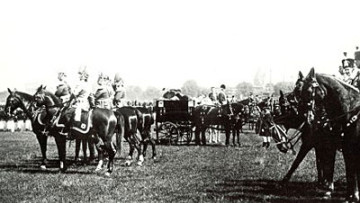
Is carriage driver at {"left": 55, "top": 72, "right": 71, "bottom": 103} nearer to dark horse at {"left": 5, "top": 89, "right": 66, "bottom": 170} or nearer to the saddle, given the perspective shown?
dark horse at {"left": 5, "top": 89, "right": 66, "bottom": 170}

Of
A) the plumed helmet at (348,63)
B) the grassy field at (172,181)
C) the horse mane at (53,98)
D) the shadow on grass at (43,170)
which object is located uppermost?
the plumed helmet at (348,63)

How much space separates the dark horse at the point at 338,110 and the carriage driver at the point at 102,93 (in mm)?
7344

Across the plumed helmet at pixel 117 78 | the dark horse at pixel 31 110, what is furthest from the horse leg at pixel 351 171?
the plumed helmet at pixel 117 78

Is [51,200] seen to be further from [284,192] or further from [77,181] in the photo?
[284,192]

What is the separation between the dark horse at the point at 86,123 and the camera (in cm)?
1236

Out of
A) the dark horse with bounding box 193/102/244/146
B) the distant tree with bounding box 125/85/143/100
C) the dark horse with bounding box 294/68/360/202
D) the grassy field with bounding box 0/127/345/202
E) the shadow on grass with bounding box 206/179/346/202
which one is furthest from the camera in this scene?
the distant tree with bounding box 125/85/143/100

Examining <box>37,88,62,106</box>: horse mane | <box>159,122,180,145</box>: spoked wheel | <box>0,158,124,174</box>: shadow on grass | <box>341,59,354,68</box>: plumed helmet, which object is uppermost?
<box>341,59,354,68</box>: plumed helmet

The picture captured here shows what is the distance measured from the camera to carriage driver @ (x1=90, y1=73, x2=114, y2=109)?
13977mm

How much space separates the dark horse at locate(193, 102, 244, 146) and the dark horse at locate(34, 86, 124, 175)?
993 centimetres

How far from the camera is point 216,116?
22281 millimetres

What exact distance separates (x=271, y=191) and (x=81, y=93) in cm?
618

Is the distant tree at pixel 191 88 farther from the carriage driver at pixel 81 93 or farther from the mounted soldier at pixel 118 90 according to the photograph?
the carriage driver at pixel 81 93

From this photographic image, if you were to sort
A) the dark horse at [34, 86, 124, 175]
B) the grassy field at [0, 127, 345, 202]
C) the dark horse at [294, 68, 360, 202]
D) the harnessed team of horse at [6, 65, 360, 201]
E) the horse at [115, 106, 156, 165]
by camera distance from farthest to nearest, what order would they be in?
the horse at [115, 106, 156, 165], the dark horse at [34, 86, 124, 175], the grassy field at [0, 127, 345, 202], the harnessed team of horse at [6, 65, 360, 201], the dark horse at [294, 68, 360, 202]

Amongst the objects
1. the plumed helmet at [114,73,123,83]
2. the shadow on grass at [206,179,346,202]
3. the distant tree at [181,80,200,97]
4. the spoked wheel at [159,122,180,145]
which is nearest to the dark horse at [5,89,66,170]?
the plumed helmet at [114,73,123,83]
